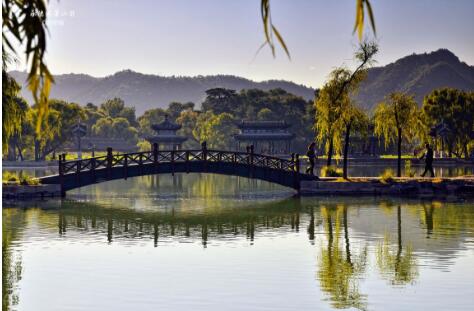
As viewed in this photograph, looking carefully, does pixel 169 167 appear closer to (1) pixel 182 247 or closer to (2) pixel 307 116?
(1) pixel 182 247

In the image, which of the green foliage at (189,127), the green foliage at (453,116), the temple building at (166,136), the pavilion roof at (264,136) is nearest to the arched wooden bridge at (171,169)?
the green foliage at (453,116)

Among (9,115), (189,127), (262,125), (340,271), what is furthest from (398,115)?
(189,127)

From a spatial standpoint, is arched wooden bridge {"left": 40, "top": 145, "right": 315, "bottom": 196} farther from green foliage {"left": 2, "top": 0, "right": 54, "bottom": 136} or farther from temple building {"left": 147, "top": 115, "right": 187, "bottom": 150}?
temple building {"left": 147, "top": 115, "right": 187, "bottom": 150}

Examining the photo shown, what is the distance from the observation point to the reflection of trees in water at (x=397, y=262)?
18.5 meters

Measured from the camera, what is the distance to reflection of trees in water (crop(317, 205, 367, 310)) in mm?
16078

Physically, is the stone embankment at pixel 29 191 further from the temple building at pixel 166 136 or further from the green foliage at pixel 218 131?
the green foliage at pixel 218 131

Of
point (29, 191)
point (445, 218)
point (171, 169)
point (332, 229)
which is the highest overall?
point (171, 169)

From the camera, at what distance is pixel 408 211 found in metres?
33.7

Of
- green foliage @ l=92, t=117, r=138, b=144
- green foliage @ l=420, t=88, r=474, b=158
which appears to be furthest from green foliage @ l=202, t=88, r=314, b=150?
green foliage @ l=420, t=88, r=474, b=158

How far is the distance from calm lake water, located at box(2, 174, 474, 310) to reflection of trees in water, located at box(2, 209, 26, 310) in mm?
36

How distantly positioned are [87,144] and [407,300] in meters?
108

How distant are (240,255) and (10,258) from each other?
5.66 m

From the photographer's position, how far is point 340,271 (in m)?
19.7

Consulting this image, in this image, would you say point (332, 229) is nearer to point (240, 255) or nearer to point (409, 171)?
point (240, 255)
